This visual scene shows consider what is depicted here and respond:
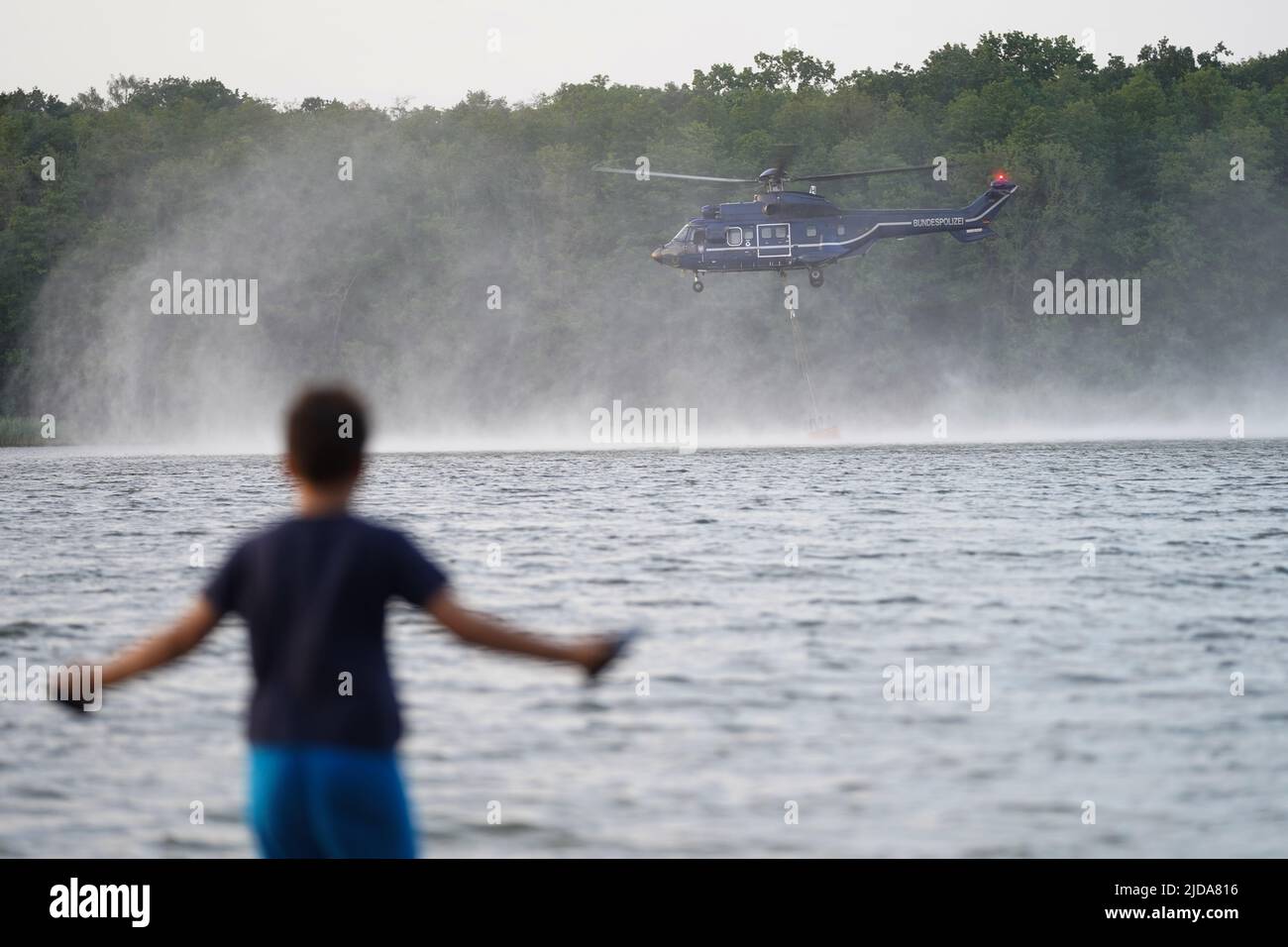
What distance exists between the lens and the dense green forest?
10619 centimetres

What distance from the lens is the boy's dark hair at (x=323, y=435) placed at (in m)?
6.80

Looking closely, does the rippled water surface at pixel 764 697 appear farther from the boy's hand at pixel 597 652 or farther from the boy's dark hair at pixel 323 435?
the boy's dark hair at pixel 323 435

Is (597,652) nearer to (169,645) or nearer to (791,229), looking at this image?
(169,645)

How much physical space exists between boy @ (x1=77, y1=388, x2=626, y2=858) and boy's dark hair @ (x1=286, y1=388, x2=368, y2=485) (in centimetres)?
2

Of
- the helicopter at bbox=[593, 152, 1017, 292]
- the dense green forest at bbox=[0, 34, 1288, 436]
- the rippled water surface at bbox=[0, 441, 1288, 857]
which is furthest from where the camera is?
the dense green forest at bbox=[0, 34, 1288, 436]

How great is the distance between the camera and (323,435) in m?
6.83

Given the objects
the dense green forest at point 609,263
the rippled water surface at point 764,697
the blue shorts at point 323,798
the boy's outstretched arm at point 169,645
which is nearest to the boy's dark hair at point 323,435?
the boy's outstretched arm at point 169,645

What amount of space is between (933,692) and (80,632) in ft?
31.9

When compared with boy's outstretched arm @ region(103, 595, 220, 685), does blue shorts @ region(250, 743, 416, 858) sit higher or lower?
lower

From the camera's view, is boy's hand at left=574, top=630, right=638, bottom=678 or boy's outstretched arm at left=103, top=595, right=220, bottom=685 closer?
boy's hand at left=574, top=630, right=638, bottom=678

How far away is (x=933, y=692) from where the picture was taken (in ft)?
51.3

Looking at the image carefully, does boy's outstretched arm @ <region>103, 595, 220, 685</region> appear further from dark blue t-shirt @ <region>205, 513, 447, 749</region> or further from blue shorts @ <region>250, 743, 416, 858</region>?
blue shorts @ <region>250, 743, 416, 858</region>

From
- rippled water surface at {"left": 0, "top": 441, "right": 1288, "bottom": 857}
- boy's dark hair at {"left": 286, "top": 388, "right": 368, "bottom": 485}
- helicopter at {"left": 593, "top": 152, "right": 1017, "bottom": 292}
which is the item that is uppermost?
helicopter at {"left": 593, "top": 152, "right": 1017, "bottom": 292}

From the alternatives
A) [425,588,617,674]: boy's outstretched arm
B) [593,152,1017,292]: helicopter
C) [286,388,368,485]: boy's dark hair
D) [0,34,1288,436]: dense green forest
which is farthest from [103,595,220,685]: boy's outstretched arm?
[0,34,1288,436]: dense green forest
